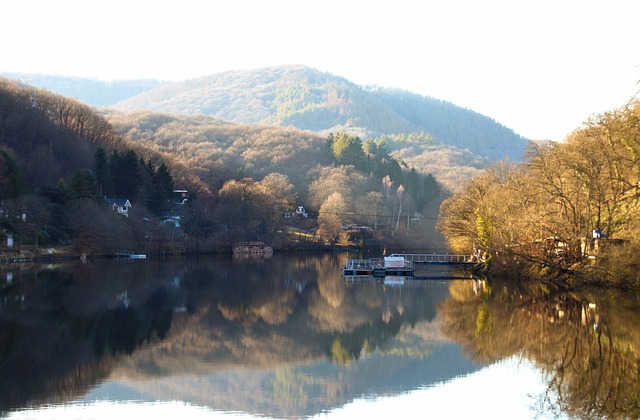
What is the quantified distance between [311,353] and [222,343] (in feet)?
10.6

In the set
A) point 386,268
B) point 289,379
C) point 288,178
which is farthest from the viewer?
point 288,178

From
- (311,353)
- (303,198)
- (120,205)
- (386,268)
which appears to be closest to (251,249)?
Result: (120,205)

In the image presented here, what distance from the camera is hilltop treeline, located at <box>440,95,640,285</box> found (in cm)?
3588

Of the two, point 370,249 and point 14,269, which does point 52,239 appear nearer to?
point 14,269

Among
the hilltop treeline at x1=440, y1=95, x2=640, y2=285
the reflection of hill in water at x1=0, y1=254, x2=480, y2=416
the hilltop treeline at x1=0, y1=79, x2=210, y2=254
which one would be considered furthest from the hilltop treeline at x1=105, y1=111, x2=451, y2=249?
the reflection of hill in water at x1=0, y1=254, x2=480, y2=416

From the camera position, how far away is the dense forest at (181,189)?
65.2 metres

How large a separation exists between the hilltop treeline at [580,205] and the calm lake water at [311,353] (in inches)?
107

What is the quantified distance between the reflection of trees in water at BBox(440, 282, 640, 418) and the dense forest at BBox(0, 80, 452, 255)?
1519 inches

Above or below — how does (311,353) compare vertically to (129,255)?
below

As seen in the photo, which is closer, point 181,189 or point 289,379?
point 289,379

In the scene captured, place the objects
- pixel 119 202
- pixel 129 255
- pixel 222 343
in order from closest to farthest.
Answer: pixel 222 343
pixel 129 255
pixel 119 202

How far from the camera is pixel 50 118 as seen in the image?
88250 mm

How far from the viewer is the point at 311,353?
24359 millimetres

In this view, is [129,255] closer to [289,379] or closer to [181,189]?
[181,189]
